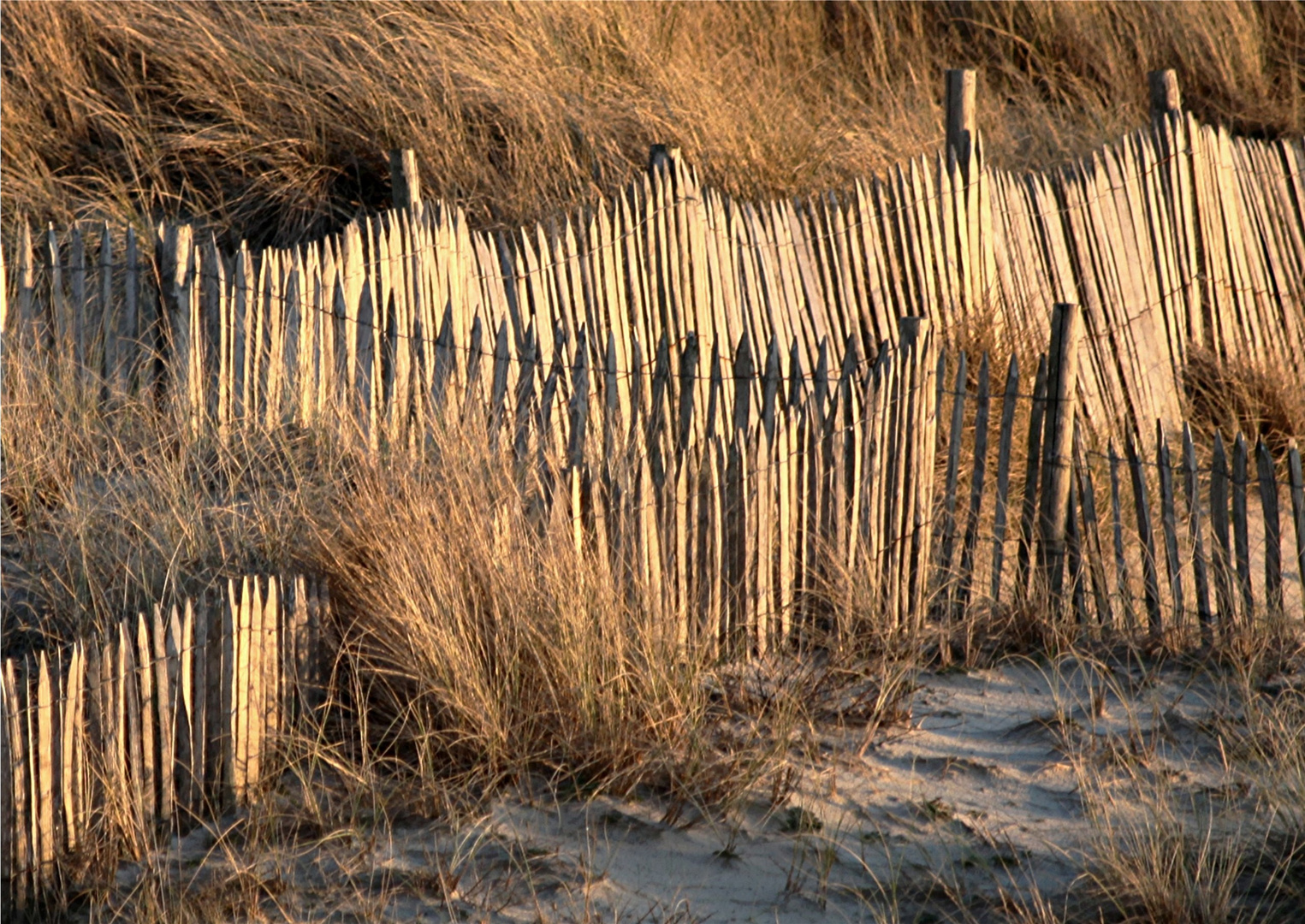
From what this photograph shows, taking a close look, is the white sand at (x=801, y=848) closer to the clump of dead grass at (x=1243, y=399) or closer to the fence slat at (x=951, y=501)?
the fence slat at (x=951, y=501)

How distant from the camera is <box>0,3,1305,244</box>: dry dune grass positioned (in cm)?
625

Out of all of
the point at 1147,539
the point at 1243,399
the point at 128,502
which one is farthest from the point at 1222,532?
the point at 128,502

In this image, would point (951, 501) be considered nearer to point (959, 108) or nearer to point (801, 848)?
point (801, 848)

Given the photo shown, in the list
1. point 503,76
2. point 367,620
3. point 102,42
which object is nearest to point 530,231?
point 503,76

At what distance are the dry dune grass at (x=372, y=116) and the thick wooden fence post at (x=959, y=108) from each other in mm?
976

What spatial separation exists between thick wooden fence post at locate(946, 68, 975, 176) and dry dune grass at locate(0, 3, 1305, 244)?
3.20ft

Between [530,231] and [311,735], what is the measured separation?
341 centimetres

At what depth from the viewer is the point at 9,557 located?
3.56 meters

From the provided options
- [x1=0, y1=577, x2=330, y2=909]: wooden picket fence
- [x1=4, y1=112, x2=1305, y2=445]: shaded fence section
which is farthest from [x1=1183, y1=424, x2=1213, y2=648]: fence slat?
[x1=0, y1=577, x2=330, y2=909]: wooden picket fence

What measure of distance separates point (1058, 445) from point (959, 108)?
89.8 inches

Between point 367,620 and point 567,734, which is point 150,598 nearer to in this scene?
point 367,620

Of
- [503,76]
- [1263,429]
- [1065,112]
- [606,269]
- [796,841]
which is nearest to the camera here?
[796,841]

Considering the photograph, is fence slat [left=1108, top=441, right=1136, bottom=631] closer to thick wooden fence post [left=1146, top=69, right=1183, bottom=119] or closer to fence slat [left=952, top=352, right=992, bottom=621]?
fence slat [left=952, top=352, right=992, bottom=621]

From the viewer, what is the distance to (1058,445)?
147 inches
